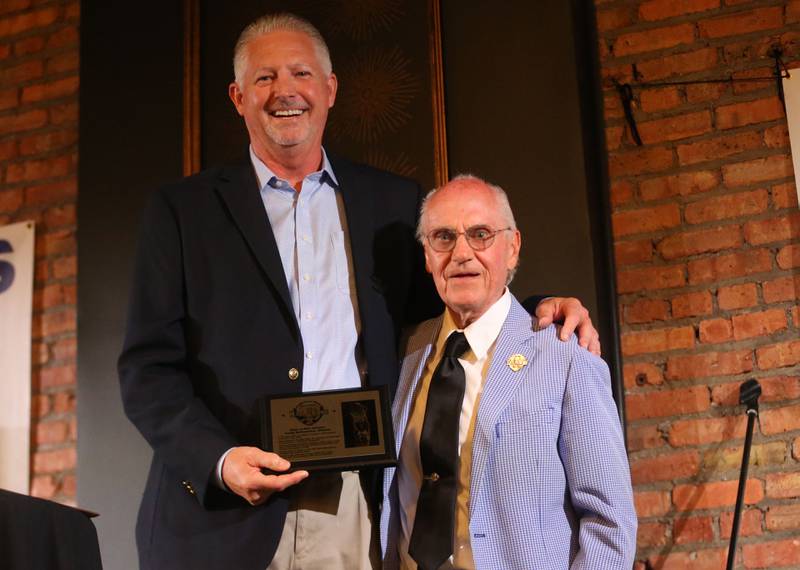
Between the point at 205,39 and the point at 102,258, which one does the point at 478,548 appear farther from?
the point at 205,39

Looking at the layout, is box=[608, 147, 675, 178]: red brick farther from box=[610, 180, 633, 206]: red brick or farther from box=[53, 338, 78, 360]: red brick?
box=[53, 338, 78, 360]: red brick

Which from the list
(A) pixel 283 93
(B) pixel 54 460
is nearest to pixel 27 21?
(B) pixel 54 460

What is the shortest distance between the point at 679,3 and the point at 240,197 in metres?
1.62

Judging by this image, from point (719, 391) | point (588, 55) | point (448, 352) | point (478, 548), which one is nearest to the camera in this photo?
point (478, 548)

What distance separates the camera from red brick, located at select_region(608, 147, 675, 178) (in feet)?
10.3

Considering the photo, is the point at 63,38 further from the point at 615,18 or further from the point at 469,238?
the point at 469,238

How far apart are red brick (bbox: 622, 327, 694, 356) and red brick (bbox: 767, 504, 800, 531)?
50 centimetres

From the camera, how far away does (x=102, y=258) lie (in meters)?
3.51

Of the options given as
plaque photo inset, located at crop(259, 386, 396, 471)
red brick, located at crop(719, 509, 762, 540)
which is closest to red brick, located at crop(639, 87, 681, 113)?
red brick, located at crop(719, 509, 762, 540)

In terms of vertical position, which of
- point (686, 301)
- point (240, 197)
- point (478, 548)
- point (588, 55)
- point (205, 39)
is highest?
point (205, 39)

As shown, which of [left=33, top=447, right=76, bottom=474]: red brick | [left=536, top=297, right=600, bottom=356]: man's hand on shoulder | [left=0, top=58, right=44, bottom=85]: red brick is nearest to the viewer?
[left=536, top=297, right=600, bottom=356]: man's hand on shoulder

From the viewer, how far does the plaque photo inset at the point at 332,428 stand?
205 cm

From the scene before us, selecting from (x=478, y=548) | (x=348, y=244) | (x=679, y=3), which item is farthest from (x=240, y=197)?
(x=679, y=3)

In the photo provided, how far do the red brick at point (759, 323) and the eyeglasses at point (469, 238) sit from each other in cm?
101
